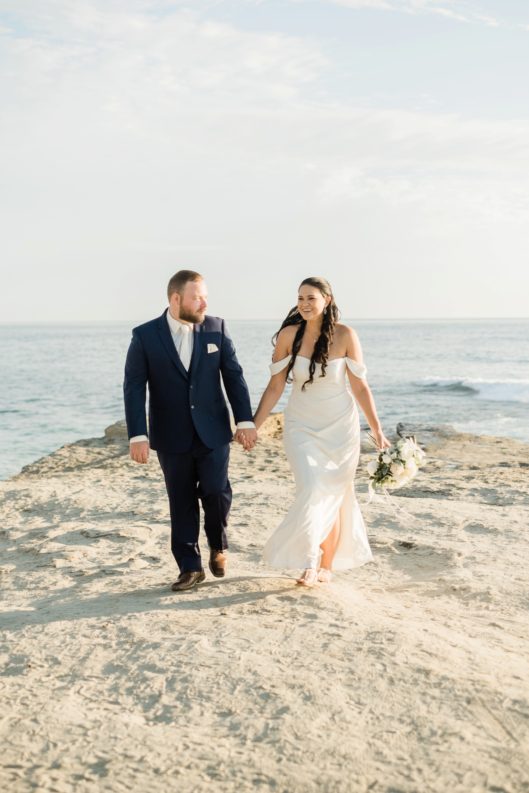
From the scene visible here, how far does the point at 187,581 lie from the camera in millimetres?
5453

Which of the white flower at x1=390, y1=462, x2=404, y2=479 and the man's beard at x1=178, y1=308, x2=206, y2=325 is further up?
the man's beard at x1=178, y1=308, x2=206, y2=325

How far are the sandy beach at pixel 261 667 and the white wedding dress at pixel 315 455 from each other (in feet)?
1.03

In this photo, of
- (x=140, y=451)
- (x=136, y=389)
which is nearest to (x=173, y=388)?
(x=136, y=389)

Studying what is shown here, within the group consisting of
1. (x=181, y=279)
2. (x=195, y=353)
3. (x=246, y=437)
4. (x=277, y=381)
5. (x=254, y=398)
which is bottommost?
(x=254, y=398)

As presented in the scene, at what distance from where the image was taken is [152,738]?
11.4 feet

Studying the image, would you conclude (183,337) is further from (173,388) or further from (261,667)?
(261,667)

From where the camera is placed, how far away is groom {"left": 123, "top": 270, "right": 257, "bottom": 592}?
524cm

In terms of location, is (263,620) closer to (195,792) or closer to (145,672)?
(145,672)

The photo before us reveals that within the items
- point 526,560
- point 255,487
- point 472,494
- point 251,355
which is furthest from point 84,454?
point 251,355

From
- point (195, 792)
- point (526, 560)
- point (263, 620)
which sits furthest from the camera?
point (526, 560)

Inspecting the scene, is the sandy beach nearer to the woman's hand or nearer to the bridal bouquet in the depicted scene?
the bridal bouquet

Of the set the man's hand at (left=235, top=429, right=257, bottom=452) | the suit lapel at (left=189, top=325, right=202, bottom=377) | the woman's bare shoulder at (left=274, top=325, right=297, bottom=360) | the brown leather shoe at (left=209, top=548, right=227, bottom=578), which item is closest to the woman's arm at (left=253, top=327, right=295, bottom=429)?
the woman's bare shoulder at (left=274, top=325, right=297, bottom=360)

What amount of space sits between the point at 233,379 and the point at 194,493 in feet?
2.67

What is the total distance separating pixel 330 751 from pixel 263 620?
142 centimetres
